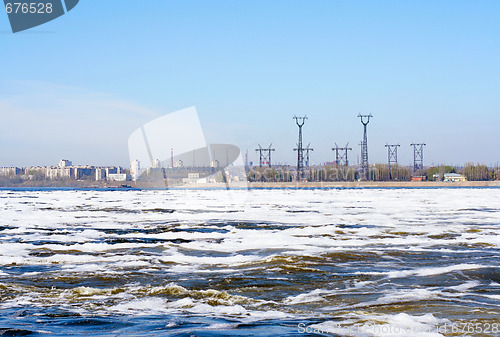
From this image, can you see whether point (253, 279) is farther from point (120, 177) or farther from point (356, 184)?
point (120, 177)

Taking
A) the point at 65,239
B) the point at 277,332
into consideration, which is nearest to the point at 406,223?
the point at 65,239

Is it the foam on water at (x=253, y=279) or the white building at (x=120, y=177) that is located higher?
the white building at (x=120, y=177)

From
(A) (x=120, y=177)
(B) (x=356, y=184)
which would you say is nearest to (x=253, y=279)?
(B) (x=356, y=184)

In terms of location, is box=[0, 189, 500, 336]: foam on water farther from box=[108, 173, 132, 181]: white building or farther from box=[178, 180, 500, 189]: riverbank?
Result: box=[108, 173, 132, 181]: white building

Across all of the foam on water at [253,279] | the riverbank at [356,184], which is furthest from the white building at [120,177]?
the foam on water at [253,279]

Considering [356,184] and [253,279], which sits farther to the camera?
[356,184]

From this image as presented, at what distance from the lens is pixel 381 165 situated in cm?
13738

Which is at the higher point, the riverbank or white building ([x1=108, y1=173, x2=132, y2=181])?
white building ([x1=108, y1=173, x2=132, y2=181])

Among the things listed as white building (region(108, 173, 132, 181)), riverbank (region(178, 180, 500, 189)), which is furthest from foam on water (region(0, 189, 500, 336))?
white building (region(108, 173, 132, 181))

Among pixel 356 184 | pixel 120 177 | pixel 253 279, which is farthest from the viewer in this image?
pixel 120 177

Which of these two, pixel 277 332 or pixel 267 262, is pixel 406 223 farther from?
pixel 277 332

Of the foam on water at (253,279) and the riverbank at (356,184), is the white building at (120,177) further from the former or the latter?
the foam on water at (253,279)

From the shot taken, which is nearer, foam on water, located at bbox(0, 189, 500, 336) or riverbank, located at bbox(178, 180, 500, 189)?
foam on water, located at bbox(0, 189, 500, 336)

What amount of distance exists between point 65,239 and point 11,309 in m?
7.56
